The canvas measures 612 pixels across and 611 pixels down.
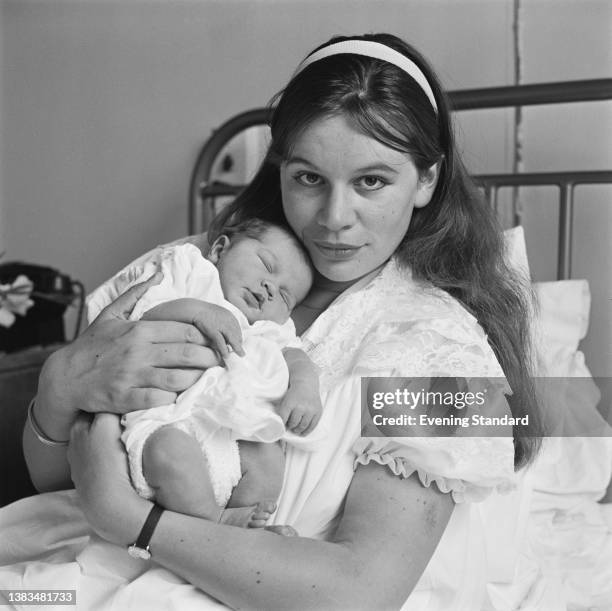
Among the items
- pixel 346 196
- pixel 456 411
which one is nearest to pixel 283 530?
pixel 456 411

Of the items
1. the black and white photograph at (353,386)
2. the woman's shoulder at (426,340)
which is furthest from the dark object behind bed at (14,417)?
the woman's shoulder at (426,340)

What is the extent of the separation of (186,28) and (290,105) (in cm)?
147

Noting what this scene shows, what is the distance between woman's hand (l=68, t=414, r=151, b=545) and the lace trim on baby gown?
0.30 metres

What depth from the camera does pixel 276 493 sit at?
40.6 inches

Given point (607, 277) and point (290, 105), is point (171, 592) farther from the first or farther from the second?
point (607, 277)

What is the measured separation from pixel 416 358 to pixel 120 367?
397 millimetres

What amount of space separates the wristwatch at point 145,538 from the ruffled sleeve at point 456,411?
0.89ft

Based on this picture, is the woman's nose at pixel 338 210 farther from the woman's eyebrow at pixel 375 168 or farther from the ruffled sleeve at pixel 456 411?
the ruffled sleeve at pixel 456 411

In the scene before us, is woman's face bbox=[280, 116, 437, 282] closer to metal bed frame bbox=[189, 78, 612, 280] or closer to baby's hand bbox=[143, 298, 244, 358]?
baby's hand bbox=[143, 298, 244, 358]

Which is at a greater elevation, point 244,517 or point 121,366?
point 121,366

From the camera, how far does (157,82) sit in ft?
8.50

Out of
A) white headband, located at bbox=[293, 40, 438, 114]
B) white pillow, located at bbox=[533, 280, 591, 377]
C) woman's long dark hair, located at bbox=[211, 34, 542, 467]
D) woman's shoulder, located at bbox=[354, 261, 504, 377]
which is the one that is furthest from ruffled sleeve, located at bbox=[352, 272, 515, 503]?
white pillow, located at bbox=[533, 280, 591, 377]

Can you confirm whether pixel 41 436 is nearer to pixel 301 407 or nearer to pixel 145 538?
pixel 145 538

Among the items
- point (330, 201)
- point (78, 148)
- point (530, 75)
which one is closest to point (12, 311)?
point (78, 148)
